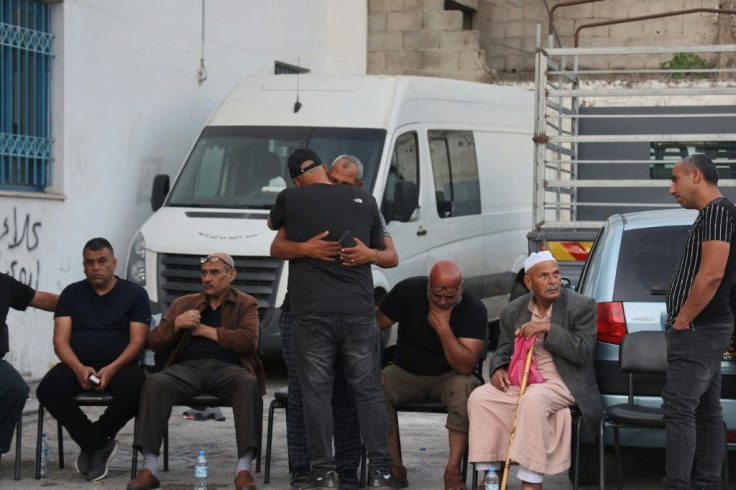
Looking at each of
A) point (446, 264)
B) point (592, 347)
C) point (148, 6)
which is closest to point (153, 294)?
point (148, 6)

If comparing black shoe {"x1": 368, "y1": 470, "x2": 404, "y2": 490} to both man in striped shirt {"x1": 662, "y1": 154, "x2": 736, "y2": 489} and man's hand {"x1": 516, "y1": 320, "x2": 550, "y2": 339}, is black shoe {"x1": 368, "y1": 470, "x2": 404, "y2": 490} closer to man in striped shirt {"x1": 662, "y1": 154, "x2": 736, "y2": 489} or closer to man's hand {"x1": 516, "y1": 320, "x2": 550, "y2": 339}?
man's hand {"x1": 516, "y1": 320, "x2": 550, "y2": 339}

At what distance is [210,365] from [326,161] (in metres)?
3.95

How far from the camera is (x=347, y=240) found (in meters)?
6.76

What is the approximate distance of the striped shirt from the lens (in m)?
6.07

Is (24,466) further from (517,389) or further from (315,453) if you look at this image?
(517,389)

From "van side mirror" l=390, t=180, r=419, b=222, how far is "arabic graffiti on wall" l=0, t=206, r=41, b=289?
116 inches

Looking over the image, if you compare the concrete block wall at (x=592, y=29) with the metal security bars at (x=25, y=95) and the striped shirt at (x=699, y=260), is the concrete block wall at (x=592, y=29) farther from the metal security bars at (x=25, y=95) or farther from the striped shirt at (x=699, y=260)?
the striped shirt at (x=699, y=260)

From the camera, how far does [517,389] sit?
6.84 m

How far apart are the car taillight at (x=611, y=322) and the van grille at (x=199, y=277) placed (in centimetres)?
405

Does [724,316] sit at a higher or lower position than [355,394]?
higher

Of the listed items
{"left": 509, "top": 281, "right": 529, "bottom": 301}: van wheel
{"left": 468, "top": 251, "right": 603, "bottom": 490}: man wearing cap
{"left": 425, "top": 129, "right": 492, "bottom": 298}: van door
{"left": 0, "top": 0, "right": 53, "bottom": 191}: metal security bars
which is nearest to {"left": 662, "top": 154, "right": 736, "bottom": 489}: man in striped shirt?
{"left": 468, "top": 251, "right": 603, "bottom": 490}: man wearing cap

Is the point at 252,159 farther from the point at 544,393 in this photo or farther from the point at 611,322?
the point at 544,393

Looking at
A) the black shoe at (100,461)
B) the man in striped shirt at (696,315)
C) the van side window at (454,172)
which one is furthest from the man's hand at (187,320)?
the van side window at (454,172)

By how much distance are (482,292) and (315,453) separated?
20.0ft
